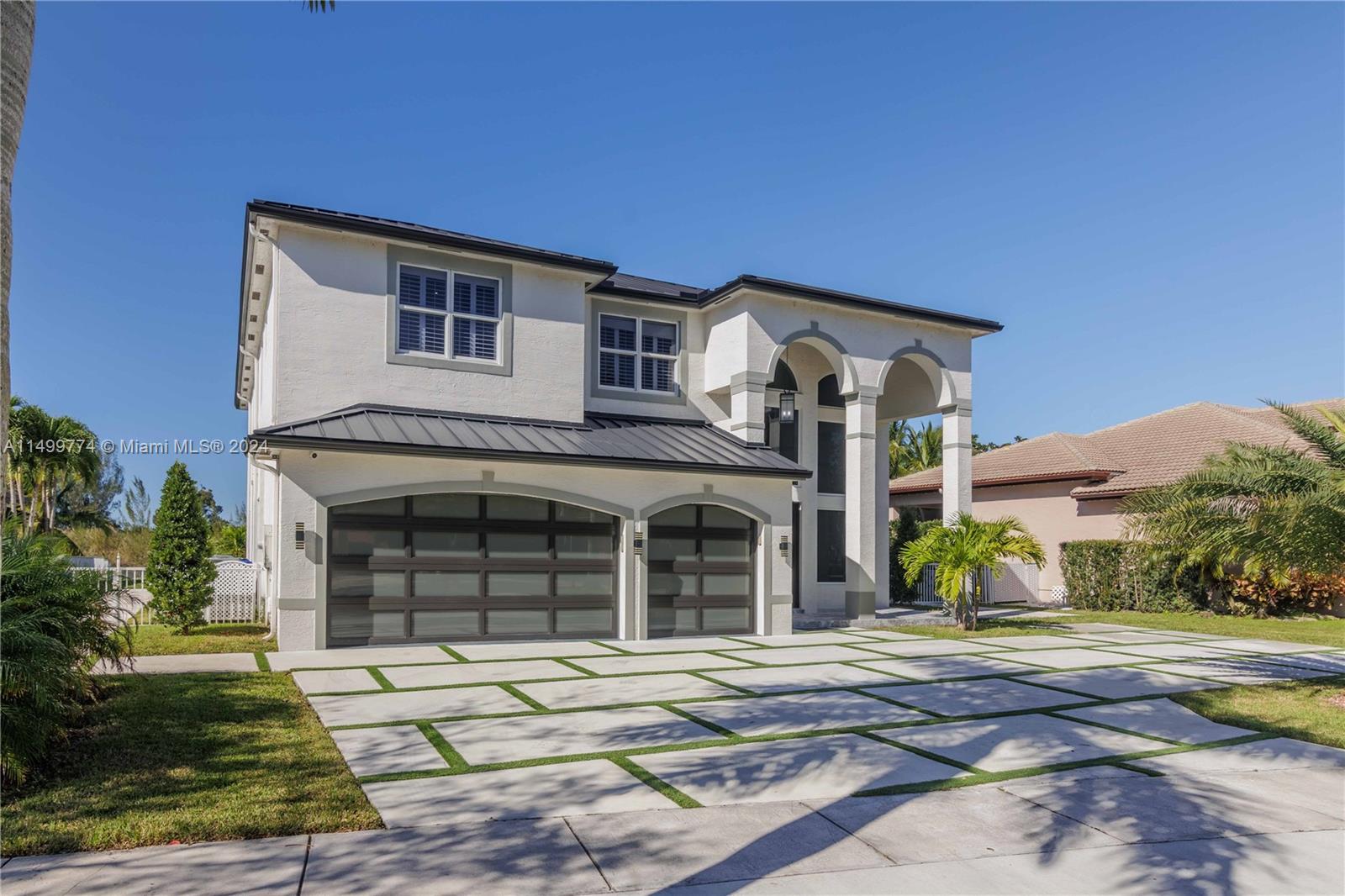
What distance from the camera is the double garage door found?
13969mm

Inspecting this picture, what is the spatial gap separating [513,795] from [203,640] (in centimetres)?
1028

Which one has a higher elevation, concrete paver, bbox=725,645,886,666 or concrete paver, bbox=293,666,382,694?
concrete paver, bbox=293,666,382,694

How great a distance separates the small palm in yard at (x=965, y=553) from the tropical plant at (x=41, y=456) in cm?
2779

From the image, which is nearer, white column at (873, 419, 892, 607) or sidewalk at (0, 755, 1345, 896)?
sidewalk at (0, 755, 1345, 896)

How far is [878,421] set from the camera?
23.3 metres

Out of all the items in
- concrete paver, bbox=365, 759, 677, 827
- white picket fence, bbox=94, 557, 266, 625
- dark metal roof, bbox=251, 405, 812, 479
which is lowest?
concrete paver, bbox=365, 759, 677, 827

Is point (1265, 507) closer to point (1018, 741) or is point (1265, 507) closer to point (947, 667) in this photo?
point (947, 667)

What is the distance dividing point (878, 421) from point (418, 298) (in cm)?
1275

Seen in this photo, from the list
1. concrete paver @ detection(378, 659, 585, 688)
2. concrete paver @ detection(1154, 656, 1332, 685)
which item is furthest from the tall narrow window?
concrete paver @ detection(1154, 656, 1332, 685)

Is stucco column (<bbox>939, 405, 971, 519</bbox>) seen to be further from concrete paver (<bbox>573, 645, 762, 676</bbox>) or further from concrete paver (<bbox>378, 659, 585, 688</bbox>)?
concrete paver (<bbox>378, 659, 585, 688</bbox>)

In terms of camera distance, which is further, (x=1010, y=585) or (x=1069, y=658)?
(x=1010, y=585)

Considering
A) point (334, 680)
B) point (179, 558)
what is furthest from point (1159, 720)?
point (179, 558)

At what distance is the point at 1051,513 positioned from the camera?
27.8 metres

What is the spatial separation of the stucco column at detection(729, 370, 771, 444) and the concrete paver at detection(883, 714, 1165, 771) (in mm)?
9710
